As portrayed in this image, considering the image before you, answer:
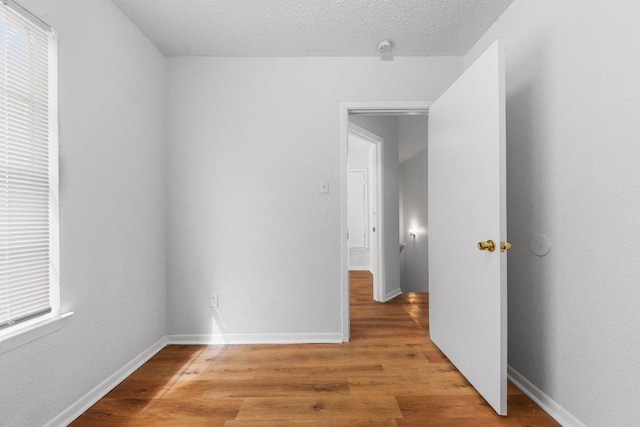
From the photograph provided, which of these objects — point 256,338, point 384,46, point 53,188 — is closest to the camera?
point 53,188

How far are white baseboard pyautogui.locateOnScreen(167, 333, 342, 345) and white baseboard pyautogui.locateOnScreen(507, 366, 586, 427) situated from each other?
119 cm

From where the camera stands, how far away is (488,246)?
4.83 ft

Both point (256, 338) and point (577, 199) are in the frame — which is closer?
point (577, 199)

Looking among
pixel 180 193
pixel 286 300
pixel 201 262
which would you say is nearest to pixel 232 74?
pixel 180 193

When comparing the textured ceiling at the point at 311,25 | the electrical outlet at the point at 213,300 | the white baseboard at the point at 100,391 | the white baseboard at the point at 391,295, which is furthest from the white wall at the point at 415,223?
the white baseboard at the point at 100,391

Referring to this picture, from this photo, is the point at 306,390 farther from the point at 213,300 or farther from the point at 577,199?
the point at 577,199

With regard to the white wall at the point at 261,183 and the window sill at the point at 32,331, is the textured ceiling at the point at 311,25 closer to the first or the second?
the white wall at the point at 261,183

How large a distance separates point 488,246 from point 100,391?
7.58 ft

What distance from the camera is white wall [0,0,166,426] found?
134cm

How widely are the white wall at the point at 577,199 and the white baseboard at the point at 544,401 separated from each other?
0.11ft

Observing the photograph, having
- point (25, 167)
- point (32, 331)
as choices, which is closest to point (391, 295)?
point (32, 331)

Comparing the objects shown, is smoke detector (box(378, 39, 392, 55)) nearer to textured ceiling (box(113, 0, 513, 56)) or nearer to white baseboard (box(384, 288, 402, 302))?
textured ceiling (box(113, 0, 513, 56))

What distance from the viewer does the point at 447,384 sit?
1741mm

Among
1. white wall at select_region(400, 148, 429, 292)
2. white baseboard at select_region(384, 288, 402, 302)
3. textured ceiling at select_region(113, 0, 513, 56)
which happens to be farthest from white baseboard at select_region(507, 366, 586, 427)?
white wall at select_region(400, 148, 429, 292)
